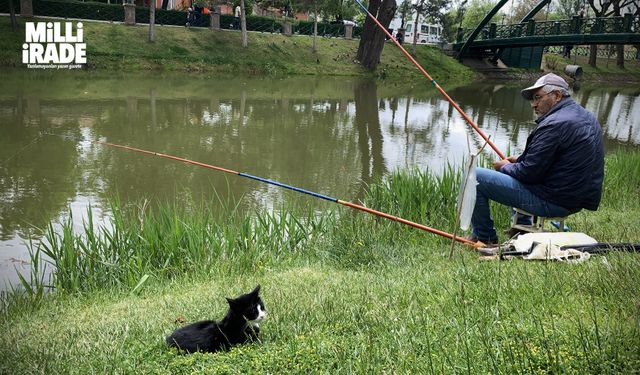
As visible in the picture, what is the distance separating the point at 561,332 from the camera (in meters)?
2.36

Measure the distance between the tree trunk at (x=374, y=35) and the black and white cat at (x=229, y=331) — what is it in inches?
1113

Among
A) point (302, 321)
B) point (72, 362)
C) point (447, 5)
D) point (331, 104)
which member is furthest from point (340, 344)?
point (447, 5)

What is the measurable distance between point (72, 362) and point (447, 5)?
4049 cm

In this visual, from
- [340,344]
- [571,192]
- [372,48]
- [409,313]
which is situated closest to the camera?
[340,344]

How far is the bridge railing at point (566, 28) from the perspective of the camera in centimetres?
2761

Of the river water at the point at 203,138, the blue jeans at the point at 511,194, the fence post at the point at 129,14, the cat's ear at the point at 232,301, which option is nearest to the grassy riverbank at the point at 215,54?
the fence post at the point at 129,14

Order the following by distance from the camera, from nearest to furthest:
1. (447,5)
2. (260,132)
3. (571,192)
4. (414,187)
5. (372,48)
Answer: (571,192) < (414,187) < (260,132) < (372,48) < (447,5)

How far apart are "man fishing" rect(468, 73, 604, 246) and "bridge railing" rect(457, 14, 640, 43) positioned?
1030 inches

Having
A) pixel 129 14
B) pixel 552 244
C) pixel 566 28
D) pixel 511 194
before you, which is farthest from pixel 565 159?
pixel 566 28

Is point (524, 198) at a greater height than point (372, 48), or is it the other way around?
point (372, 48)

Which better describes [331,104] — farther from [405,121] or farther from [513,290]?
[513,290]

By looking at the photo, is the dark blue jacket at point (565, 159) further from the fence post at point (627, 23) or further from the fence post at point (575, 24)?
the fence post at point (575, 24)

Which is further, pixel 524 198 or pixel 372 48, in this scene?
pixel 372 48

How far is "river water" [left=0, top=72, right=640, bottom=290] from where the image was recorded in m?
7.54
